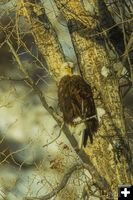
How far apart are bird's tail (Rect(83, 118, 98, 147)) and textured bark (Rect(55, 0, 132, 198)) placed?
0.05 m

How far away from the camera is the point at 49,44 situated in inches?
244

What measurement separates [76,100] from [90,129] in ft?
1.27

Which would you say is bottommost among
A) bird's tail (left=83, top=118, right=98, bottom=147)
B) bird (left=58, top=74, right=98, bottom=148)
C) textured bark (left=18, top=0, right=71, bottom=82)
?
bird's tail (left=83, top=118, right=98, bottom=147)

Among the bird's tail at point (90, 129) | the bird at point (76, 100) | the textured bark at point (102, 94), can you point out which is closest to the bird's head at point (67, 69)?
the bird at point (76, 100)

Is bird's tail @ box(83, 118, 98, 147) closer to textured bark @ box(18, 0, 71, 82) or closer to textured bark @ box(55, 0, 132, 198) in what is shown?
textured bark @ box(55, 0, 132, 198)

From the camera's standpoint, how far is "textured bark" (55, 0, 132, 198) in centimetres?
607

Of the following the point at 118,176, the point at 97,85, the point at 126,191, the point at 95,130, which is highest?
the point at 126,191

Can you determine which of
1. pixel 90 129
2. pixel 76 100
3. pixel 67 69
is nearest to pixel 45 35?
pixel 67 69

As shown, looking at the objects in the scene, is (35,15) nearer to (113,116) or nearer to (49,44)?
(49,44)

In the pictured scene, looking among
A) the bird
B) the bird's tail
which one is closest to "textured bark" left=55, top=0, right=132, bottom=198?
the bird's tail

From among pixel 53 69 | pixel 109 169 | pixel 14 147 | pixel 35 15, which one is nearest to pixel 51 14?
pixel 35 15

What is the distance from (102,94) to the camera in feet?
19.9

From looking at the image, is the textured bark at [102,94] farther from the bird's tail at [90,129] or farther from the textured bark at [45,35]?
the textured bark at [45,35]

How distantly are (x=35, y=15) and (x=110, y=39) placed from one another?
1.06m
